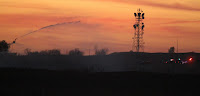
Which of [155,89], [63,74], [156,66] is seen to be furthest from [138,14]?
[155,89]

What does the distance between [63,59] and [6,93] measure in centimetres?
7554

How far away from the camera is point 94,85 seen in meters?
41.5

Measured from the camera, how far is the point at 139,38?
81.1m

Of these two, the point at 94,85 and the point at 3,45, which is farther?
the point at 3,45

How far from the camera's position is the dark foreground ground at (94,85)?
116ft

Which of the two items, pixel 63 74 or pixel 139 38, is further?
pixel 139 38

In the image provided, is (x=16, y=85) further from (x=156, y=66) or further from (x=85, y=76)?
(x=156, y=66)

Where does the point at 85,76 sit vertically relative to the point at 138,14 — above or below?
below

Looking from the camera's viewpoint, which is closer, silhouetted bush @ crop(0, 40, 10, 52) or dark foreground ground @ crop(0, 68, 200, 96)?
dark foreground ground @ crop(0, 68, 200, 96)

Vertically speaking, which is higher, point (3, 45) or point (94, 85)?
point (3, 45)

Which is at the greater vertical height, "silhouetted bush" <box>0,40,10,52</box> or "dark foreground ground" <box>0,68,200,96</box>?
"silhouetted bush" <box>0,40,10,52</box>

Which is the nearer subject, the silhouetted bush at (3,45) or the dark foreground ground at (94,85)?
the dark foreground ground at (94,85)

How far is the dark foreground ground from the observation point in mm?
35312

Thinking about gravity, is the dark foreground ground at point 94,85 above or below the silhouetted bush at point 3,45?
below
